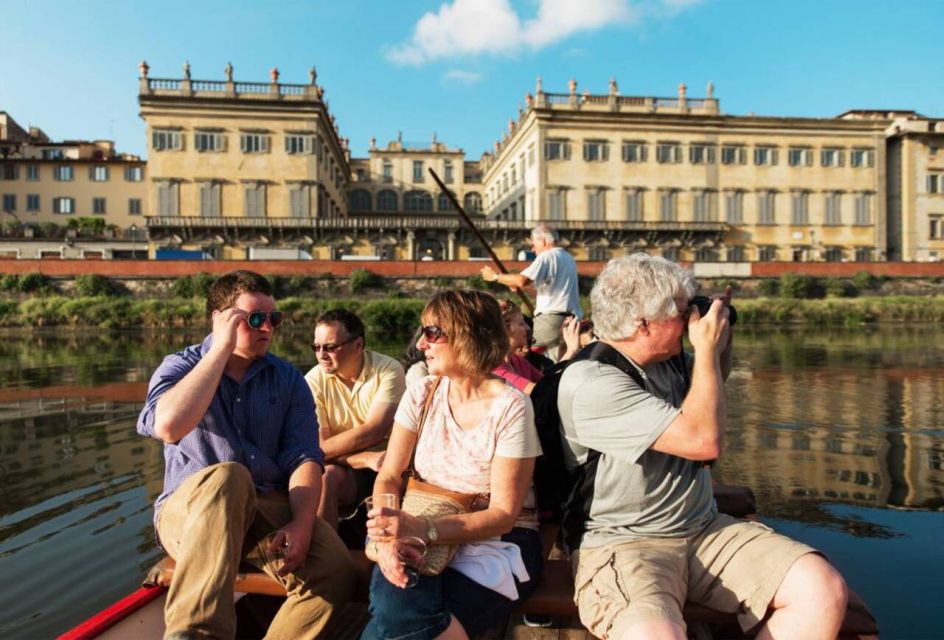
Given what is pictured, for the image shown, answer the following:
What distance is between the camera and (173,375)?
2615 mm

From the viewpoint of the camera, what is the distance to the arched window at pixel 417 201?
206 feet

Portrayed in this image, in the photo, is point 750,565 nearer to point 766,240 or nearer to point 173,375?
point 173,375

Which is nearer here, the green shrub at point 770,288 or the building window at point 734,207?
the green shrub at point 770,288

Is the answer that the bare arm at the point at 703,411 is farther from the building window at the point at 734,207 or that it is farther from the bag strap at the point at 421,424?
the building window at the point at 734,207

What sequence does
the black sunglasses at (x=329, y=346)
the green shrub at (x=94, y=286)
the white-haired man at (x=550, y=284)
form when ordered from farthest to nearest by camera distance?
the green shrub at (x=94, y=286), the white-haired man at (x=550, y=284), the black sunglasses at (x=329, y=346)

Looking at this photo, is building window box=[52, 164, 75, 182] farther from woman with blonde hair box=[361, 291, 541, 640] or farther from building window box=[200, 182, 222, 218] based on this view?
woman with blonde hair box=[361, 291, 541, 640]

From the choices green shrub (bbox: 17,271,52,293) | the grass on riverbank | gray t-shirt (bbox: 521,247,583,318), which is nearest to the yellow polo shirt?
gray t-shirt (bbox: 521,247,583,318)

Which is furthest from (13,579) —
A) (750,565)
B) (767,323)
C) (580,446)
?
(767,323)

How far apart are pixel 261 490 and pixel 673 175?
143 feet

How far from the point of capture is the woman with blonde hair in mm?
2068

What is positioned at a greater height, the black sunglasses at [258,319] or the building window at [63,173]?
the building window at [63,173]

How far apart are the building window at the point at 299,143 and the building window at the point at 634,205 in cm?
1992

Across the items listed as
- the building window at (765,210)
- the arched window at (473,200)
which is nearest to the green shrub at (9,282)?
the arched window at (473,200)

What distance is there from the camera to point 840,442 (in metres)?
7.24
